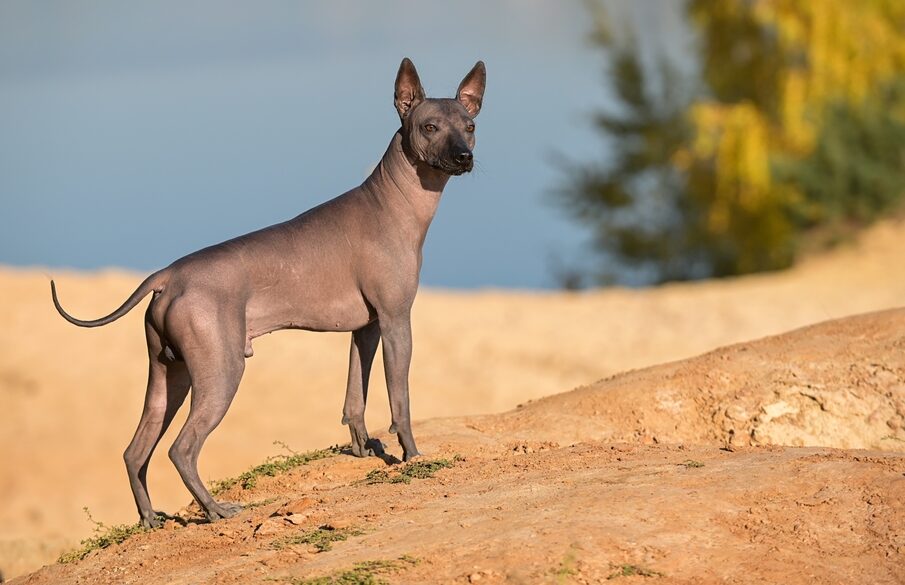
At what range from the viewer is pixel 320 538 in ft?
22.8

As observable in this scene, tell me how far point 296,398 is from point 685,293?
7.51 meters

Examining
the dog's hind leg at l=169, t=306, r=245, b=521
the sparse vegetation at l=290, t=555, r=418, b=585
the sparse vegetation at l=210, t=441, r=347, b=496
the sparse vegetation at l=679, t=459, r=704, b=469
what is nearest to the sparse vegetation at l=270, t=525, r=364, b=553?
the sparse vegetation at l=290, t=555, r=418, b=585

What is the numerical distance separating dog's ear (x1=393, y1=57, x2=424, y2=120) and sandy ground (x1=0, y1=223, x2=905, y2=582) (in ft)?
9.71

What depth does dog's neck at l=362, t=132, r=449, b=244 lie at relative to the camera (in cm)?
873

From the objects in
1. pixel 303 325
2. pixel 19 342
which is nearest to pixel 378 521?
pixel 303 325

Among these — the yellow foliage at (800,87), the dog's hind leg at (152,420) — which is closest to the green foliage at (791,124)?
the yellow foliage at (800,87)

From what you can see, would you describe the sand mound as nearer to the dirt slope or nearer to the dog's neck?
the dirt slope

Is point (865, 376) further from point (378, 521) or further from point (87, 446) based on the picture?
point (87, 446)

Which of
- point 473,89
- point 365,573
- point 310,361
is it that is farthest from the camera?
point 310,361

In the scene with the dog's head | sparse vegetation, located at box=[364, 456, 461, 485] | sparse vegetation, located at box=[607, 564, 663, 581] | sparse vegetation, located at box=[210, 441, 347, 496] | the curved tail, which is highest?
the dog's head

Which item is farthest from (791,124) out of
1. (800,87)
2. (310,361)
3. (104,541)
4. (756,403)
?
(104,541)

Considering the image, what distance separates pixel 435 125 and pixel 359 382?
1.94 m

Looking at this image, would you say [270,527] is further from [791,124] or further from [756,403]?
[791,124]

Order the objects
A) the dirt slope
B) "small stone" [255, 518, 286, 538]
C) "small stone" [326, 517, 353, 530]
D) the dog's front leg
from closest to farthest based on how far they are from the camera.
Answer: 1. the dirt slope
2. "small stone" [326, 517, 353, 530]
3. "small stone" [255, 518, 286, 538]
4. the dog's front leg
